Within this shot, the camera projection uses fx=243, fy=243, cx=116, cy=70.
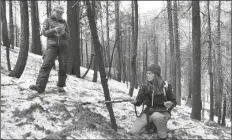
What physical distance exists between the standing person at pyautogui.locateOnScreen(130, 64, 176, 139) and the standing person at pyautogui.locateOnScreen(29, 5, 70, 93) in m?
2.07

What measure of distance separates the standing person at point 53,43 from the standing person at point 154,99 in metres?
2.07

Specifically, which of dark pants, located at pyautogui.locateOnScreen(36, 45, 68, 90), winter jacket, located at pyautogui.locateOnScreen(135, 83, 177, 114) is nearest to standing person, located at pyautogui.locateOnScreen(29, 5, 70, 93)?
dark pants, located at pyautogui.locateOnScreen(36, 45, 68, 90)

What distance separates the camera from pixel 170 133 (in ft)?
17.6

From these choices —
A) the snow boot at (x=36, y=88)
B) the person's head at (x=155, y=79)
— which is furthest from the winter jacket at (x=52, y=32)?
the person's head at (x=155, y=79)

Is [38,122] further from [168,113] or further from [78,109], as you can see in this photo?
[168,113]

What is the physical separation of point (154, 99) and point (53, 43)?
258 centimetres

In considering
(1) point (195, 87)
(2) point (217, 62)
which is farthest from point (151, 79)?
(2) point (217, 62)

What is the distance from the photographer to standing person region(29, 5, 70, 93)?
5441 millimetres

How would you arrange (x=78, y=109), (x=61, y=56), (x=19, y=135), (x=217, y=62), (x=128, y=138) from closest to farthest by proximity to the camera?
(x=19, y=135) < (x=128, y=138) < (x=78, y=109) < (x=61, y=56) < (x=217, y=62)

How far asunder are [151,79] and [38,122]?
7.51 feet

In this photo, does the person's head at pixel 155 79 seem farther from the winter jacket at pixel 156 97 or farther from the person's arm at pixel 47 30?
the person's arm at pixel 47 30

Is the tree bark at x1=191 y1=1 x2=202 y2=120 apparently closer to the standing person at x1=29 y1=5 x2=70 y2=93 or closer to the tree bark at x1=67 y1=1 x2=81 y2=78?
the standing person at x1=29 y1=5 x2=70 y2=93

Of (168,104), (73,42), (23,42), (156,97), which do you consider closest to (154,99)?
(156,97)

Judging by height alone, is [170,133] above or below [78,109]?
below
